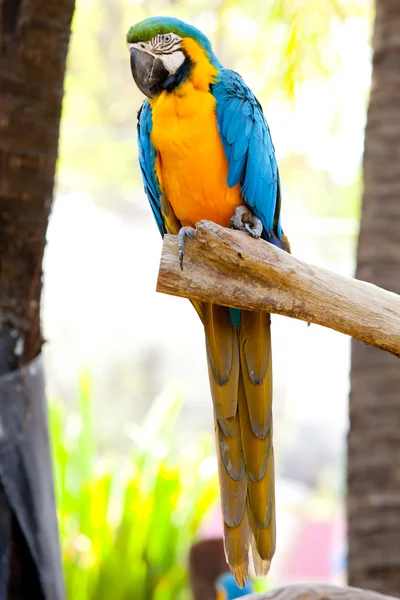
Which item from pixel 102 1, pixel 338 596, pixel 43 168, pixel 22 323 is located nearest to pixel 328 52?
pixel 43 168

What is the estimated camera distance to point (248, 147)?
1312 mm

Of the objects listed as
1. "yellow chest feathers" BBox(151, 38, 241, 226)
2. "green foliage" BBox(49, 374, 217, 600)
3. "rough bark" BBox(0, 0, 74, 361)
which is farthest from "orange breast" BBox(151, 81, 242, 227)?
"green foliage" BBox(49, 374, 217, 600)

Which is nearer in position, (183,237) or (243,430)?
(183,237)

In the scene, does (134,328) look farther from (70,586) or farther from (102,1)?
(70,586)

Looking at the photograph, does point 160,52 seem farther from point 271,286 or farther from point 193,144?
point 271,286

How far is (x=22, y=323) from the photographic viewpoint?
5.51ft

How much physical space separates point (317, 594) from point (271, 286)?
0.56 metres

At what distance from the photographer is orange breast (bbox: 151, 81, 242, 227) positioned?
1.27 metres

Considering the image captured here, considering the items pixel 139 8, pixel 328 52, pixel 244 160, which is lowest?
pixel 244 160

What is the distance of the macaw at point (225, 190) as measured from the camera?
126cm

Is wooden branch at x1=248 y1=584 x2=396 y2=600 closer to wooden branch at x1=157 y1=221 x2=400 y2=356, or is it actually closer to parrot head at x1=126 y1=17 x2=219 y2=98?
wooden branch at x1=157 y1=221 x2=400 y2=356

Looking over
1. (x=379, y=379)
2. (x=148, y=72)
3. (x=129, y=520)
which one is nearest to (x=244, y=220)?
(x=148, y=72)

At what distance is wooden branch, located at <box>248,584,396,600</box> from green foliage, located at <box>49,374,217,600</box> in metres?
1.35

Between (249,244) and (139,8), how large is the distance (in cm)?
416
